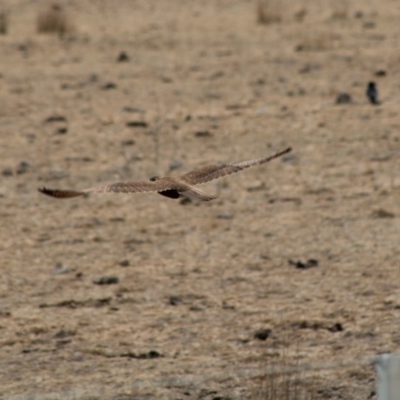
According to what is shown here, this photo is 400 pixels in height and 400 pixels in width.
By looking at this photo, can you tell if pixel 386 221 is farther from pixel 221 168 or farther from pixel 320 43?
pixel 320 43

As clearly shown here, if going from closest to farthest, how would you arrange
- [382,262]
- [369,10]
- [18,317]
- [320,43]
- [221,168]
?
[221,168] → [18,317] → [382,262] → [320,43] → [369,10]

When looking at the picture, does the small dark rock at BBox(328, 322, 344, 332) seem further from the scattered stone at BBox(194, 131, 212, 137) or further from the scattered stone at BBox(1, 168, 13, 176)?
the scattered stone at BBox(194, 131, 212, 137)

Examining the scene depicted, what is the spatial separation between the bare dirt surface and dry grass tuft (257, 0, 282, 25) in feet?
5.54

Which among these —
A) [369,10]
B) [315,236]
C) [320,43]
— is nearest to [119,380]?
[315,236]

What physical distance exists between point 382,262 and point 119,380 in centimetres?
248

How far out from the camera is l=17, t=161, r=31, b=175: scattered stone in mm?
10398

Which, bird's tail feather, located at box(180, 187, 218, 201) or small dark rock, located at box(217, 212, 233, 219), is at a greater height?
bird's tail feather, located at box(180, 187, 218, 201)

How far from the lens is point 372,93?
12656mm

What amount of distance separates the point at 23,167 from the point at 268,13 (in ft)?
30.8

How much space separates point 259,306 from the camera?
6.92m

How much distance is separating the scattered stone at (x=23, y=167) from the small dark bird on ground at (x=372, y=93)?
3818 mm

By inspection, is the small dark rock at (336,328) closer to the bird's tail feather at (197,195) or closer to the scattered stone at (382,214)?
the bird's tail feather at (197,195)

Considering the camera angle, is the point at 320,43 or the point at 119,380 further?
the point at 320,43

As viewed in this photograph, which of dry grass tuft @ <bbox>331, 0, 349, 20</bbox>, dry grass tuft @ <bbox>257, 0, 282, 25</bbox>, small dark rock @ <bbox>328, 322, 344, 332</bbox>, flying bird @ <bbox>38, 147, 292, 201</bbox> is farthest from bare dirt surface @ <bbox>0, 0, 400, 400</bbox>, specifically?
dry grass tuft @ <bbox>331, 0, 349, 20</bbox>
